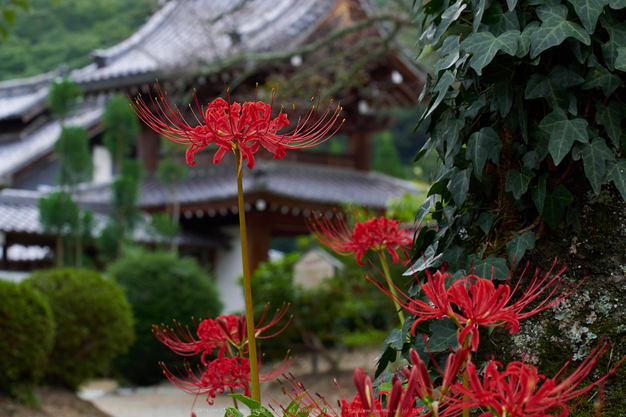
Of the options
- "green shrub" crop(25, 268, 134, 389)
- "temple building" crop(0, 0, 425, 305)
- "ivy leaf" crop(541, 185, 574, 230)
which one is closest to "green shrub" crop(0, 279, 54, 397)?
"green shrub" crop(25, 268, 134, 389)

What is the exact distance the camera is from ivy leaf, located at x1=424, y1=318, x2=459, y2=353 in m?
1.27

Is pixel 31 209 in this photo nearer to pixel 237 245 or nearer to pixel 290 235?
pixel 237 245

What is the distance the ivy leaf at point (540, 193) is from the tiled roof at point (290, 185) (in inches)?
329

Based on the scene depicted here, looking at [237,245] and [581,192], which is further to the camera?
[237,245]

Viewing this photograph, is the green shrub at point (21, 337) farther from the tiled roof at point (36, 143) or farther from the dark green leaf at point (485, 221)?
the tiled roof at point (36, 143)

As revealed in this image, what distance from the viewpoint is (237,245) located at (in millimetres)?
11992

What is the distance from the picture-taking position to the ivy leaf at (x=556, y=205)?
142 cm

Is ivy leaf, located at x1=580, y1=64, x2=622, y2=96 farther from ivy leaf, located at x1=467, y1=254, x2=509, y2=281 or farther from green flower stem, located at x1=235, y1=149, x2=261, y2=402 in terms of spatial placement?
green flower stem, located at x1=235, y1=149, x2=261, y2=402

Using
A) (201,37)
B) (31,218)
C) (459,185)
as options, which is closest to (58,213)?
(31,218)

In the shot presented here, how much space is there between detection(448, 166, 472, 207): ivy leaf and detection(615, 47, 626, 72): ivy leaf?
0.39 meters

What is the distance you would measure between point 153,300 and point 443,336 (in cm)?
812

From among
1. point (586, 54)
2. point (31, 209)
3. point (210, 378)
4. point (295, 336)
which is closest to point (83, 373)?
point (295, 336)

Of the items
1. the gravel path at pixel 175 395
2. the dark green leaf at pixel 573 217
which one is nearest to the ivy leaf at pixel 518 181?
the dark green leaf at pixel 573 217

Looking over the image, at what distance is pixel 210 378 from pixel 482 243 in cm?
73
